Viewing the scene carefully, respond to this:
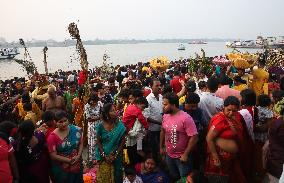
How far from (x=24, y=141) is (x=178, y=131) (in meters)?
2.09

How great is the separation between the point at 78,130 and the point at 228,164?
6.91ft

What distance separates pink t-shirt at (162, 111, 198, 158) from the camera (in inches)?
199

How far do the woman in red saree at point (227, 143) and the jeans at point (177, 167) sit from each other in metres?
0.50

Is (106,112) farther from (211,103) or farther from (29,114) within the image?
(29,114)

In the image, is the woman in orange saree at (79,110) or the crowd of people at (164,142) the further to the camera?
the woman in orange saree at (79,110)

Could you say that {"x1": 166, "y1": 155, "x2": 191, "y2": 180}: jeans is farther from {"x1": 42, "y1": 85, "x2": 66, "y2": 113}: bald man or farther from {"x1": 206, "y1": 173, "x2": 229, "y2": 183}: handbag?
{"x1": 42, "y1": 85, "x2": 66, "y2": 113}: bald man

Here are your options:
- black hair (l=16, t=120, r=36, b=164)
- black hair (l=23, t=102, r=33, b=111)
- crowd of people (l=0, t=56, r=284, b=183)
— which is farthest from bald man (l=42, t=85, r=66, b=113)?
black hair (l=16, t=120, r=36, b=164)

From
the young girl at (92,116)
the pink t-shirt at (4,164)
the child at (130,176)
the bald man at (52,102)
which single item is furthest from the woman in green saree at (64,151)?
the bald man at (52,102)

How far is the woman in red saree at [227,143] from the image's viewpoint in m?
4.56

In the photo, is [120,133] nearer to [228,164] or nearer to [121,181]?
[121,181]

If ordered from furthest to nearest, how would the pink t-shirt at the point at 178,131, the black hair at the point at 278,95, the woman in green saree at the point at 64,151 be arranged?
the black hair at the point at 278,95 < the pink t-shirt at the point at 178,131 < the woman in green saree at the point at 64,151

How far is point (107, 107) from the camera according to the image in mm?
5109

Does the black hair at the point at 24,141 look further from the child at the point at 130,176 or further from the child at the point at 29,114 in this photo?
the child at the point at 29,114

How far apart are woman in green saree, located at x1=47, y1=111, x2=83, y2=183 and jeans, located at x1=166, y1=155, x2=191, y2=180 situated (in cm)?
137
